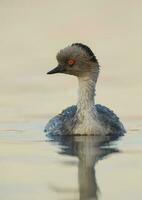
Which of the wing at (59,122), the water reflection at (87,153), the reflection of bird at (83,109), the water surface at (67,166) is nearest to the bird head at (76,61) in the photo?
the reflection of bird at (83,109)

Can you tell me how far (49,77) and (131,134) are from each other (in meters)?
7.33

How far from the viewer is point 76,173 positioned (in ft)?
50.2

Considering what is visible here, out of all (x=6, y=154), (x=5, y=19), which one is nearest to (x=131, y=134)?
(x=6, y=154)

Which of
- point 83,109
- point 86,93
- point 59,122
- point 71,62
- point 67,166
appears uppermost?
point 71,62

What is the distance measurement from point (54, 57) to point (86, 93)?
881 cm

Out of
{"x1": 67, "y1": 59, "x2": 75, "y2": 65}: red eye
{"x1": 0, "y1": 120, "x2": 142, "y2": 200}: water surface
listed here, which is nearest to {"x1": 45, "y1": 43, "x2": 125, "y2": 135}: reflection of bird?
{"x1": 67, "y1": 59, "x2": 75, "y2": 65}: red eye

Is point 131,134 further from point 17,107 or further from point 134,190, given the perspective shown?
point 134,190

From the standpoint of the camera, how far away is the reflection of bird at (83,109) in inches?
778

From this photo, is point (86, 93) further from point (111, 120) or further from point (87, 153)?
point (87, 153)

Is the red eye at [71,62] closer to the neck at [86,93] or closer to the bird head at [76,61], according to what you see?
the bird head at [76,61]

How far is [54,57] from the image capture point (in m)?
29.2

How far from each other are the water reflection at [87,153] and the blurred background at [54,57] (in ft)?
6.25

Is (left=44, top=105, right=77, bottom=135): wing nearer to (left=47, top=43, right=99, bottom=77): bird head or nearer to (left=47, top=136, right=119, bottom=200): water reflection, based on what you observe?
(left=47, top=136, right=119, bottom=200): water reflection

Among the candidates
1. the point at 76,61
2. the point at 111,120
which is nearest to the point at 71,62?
the point at 76,61
